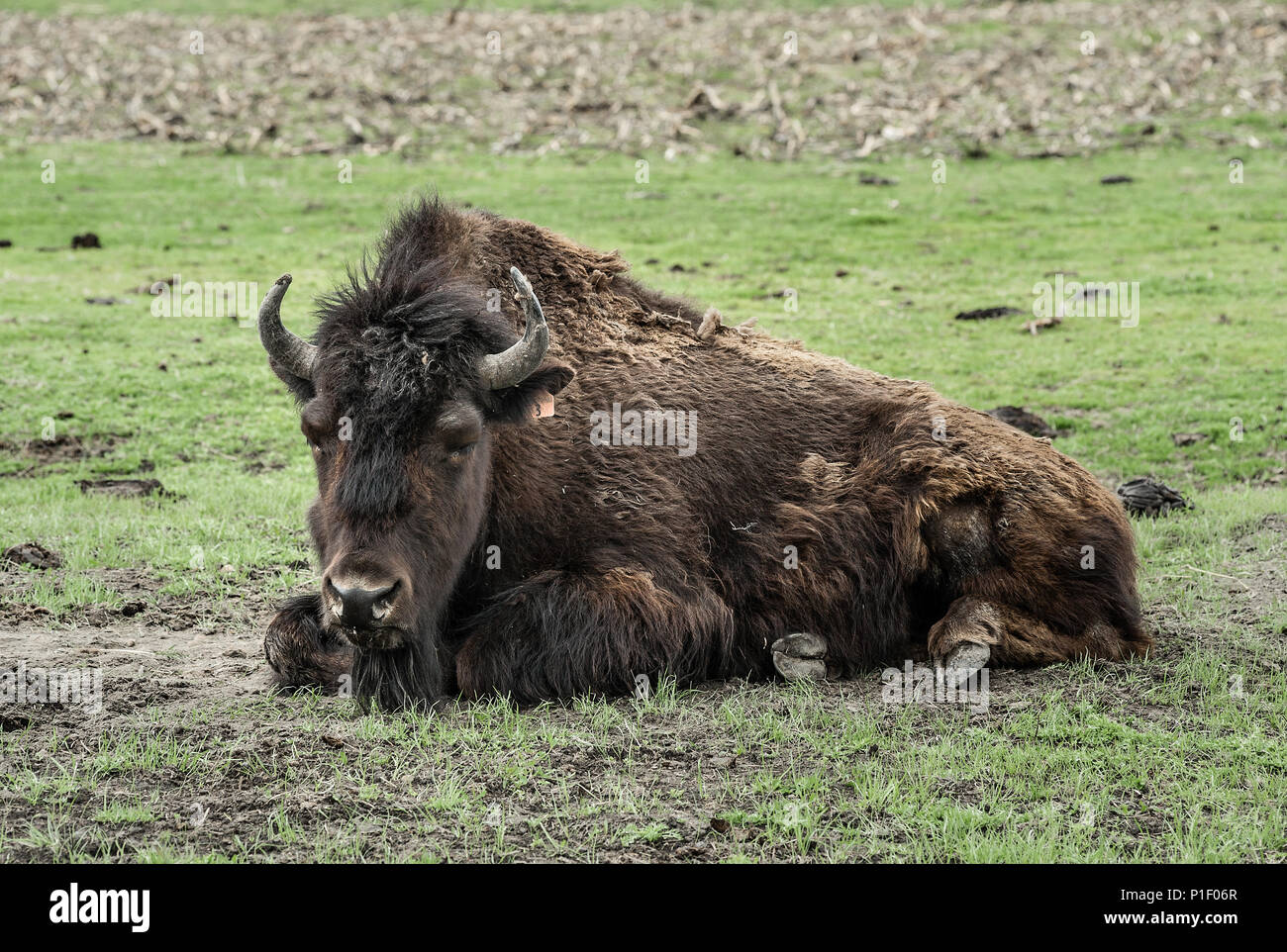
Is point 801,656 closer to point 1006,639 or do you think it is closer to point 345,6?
point 1006,639

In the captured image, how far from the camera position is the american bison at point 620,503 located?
21.4 ft

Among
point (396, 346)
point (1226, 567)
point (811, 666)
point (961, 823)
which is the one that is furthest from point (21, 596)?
point (1226, 567)

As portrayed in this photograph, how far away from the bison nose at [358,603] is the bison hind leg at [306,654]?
36.3 inches

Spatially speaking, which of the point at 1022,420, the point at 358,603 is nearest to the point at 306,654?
the point at 358,603

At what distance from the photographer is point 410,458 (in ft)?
21.0

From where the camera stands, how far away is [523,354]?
6695 millimetres

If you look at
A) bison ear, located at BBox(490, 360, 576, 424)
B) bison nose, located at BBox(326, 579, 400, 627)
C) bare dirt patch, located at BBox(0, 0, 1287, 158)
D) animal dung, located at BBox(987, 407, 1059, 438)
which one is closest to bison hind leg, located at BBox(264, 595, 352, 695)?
bison nose, located at BBox(326, 579, 400, 627)

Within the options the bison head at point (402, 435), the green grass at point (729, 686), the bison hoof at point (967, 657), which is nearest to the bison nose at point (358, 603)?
the bison head at point (402, 435)

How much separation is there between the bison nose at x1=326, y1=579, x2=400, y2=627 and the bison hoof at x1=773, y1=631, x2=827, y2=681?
2526 mm

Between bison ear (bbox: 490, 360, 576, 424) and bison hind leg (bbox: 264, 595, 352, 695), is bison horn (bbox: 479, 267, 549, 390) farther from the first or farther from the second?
bison hind leg (bbox: 264, 595, 352, 695)

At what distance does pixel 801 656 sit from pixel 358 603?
9.29ft

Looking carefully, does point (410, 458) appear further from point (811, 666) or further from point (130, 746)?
point (811, 666)

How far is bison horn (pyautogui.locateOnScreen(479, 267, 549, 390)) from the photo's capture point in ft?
21.9

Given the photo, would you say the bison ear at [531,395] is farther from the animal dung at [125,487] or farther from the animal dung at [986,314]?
the animal dung at [986,314]
